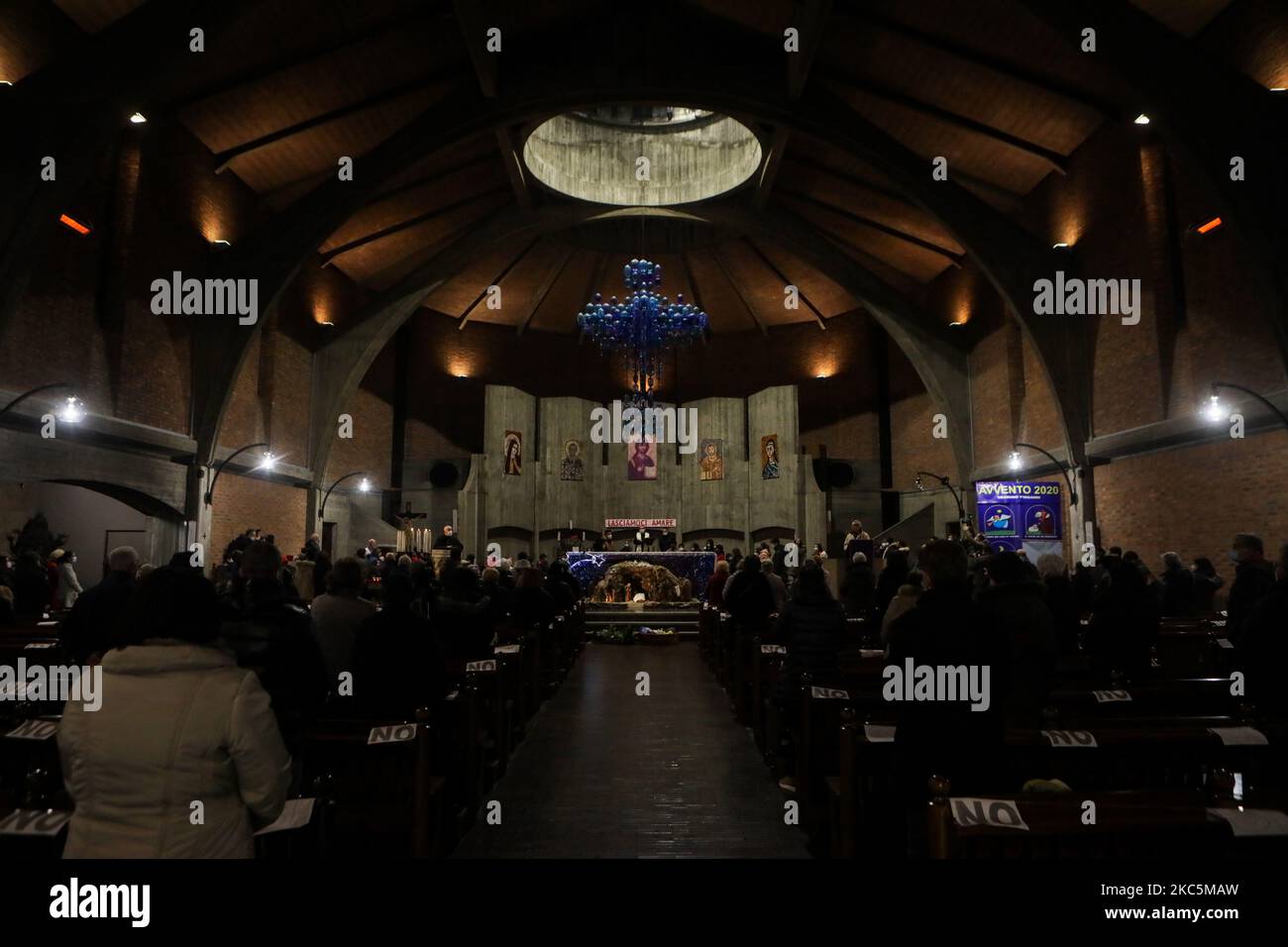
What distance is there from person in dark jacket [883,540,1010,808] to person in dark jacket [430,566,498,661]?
331cm

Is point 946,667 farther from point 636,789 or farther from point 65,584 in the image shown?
point 65,584

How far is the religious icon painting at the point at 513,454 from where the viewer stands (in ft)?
69.6

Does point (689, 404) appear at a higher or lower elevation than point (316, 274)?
lower

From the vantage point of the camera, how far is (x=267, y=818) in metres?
1.80

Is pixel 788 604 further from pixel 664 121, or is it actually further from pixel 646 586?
pixel 664 121

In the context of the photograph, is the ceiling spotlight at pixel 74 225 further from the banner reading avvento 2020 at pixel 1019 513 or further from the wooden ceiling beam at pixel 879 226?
the banner reading avvento 2020 at pixel 1019 513

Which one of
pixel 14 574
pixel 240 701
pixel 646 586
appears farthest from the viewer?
pixel 646 586

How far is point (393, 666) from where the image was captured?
362 cm

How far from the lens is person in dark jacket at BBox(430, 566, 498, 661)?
534 centimetres

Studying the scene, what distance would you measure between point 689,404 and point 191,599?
21169mm

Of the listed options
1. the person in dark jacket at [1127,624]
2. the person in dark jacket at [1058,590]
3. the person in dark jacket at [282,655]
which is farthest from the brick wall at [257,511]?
the person in dark jacket at [1127,624]

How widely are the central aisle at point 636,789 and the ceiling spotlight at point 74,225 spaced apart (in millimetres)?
9209

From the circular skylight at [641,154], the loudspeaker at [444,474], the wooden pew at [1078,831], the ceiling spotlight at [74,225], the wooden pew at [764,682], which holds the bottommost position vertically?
the wooden pew at [764,682]
